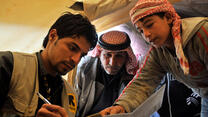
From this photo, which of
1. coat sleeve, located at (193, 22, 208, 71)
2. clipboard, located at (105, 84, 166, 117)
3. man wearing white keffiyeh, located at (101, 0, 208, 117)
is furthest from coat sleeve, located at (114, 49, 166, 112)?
coat sleeve, located at (193, 22, 208, 71)

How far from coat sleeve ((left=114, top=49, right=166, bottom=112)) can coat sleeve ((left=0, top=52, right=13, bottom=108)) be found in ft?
2.21

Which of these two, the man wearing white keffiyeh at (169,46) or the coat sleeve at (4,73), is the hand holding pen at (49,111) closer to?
the coat sleeve at (4,73)

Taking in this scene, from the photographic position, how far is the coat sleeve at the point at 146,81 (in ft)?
3.91

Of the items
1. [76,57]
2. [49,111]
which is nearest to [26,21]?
[76,57]

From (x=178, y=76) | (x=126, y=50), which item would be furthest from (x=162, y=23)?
(x=126, y=50)

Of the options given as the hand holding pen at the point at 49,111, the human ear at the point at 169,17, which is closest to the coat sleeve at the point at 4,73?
the hand holding pen at the point at 49,111

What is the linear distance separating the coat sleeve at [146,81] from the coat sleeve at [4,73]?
67cm

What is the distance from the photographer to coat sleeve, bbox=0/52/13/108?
704 millimetres

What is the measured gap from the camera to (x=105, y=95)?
1.72 m

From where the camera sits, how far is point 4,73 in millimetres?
712

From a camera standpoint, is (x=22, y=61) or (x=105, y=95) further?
(x=105, y=95)

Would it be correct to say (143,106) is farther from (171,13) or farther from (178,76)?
(171,13)

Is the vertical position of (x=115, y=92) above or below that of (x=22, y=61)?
below

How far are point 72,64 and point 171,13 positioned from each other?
658 millimetres
